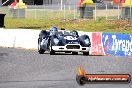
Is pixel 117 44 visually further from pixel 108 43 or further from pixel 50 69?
pixel 50 69

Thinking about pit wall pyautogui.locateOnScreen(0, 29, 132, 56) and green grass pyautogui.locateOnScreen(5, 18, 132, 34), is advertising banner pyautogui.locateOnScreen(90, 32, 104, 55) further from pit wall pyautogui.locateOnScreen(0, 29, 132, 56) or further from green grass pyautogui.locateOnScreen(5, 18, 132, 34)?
green grass pyautogui.locateOnScreen(5, 18, 132, 34)

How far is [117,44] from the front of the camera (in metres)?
24.5

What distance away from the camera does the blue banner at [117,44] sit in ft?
78.7

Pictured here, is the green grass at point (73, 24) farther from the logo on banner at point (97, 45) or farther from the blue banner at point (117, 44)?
the blue banner at point (117, 44)

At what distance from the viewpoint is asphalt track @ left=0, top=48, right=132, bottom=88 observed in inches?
537

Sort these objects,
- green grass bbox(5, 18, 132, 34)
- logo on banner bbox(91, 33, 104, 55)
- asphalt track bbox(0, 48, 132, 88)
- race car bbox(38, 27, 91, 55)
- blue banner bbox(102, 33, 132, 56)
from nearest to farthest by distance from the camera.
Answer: asphalt track bbox(0, 48, 132, 88)
race car bbox(38, 27, 91, 55)
blue banner bbox(102, 33, 132, 56)
logo on banner bbox(91, 33, 104, 55)
green grass bbox(5, 18, 132, 34)

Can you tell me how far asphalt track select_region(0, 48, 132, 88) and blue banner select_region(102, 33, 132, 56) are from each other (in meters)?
1.34

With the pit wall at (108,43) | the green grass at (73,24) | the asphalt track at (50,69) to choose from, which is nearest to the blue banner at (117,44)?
the pit wall at (108,43)

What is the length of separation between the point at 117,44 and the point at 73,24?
23.5 m

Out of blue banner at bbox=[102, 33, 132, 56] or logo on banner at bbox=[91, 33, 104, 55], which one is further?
logo on banner at bbox=[91, 33, 104, 55]

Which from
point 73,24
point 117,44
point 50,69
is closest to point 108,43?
point 117,44

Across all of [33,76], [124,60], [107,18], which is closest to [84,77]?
[33,76]

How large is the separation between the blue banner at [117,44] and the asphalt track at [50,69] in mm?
1341

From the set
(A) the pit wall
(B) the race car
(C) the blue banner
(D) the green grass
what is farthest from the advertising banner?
(D) the green grass
